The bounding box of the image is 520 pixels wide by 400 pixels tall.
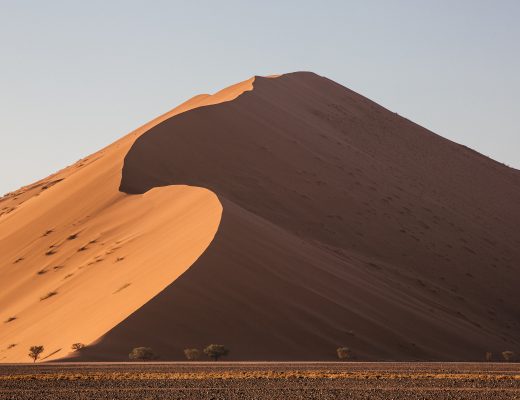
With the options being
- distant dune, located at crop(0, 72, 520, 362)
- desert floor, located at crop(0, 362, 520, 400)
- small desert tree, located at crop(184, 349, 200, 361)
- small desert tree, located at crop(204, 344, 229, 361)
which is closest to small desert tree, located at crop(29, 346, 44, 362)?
distant dune, located at crop(0, 72, 520, 362)

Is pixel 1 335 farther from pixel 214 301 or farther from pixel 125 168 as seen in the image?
pixel 125 168

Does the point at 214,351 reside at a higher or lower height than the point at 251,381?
lower

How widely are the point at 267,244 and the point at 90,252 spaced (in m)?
9.39

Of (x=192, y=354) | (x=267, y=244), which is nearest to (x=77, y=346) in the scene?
(x=192, y=354)

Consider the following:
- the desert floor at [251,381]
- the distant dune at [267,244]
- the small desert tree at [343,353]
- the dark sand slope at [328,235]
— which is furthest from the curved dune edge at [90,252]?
the desert floor at [251,381]

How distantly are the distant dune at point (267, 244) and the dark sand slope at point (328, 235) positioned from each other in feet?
0.37

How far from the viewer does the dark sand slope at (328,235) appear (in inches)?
1411

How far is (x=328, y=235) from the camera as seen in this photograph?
5391 cm

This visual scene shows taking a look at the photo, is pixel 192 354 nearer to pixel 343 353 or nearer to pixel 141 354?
pixel 141 354

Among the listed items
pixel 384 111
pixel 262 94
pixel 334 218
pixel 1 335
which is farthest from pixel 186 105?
pixel 1 335

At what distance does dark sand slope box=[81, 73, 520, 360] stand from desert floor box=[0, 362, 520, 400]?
493 cm

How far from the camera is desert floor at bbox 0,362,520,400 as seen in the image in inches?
816

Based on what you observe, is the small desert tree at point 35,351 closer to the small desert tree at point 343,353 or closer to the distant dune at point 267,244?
the distant dune at point 267,244

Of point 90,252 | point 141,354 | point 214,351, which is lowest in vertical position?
point 214,351
